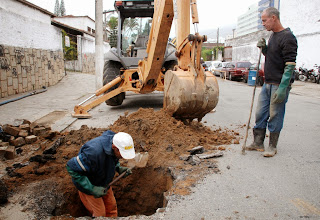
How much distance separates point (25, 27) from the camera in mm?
11867

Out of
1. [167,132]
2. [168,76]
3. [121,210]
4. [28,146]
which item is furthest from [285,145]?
[28,146]

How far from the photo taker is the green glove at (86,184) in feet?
9.89

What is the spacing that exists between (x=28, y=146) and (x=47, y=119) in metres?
2.39

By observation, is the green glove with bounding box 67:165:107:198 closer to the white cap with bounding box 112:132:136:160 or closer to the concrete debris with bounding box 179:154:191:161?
the white cap with bounding box 112:132:136:160

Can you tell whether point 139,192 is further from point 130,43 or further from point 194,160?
point 130,43

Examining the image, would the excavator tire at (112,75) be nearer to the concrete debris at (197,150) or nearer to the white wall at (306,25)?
the concrete debris at (197,150)

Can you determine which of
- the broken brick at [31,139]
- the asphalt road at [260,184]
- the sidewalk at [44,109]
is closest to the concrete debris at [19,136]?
the broken brick at [31,139]

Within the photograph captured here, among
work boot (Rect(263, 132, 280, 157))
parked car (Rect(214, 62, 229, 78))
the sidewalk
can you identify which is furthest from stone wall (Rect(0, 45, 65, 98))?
parked car (Rect(214, 62, 229, 78))

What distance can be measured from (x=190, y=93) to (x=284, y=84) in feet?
4.90

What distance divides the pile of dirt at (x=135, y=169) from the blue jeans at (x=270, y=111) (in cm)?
75

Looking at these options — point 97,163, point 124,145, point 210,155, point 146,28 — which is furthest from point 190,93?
point 146,28

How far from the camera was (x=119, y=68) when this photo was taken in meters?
8.80

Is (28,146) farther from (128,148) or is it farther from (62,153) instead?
(128,148)

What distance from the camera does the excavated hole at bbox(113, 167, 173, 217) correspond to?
409 centimetres
